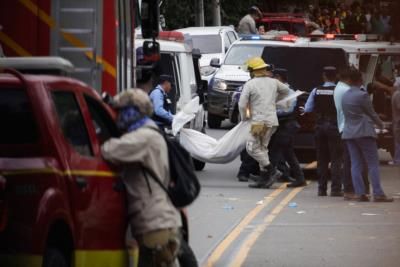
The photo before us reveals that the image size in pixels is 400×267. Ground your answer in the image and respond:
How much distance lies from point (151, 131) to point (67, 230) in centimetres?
102

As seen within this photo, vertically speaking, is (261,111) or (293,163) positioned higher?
(261,111)

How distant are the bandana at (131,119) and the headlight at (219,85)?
61.5 feet

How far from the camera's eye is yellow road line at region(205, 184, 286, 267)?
12226mm

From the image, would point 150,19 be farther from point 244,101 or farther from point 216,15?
point 216,15

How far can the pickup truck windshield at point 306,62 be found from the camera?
2092cm

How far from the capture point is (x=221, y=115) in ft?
91.1

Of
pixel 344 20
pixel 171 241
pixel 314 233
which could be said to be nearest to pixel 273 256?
pixel 314 233

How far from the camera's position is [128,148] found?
8344mm

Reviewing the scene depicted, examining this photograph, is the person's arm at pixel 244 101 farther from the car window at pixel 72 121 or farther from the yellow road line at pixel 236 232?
the car window at pixel 72 121

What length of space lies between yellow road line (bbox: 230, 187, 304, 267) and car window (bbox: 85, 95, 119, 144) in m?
3.07

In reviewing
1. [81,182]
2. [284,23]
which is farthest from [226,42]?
[81,182]

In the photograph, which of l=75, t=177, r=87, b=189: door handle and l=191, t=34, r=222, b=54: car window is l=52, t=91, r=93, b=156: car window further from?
l=191, t=34, r=222, b=54: car window

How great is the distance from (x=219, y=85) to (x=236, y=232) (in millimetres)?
13582

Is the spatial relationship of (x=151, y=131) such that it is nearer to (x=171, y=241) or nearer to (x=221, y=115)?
(x=171, y=241)
